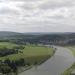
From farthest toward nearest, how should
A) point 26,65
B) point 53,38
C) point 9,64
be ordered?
point 53,38
point 26,65
point 9,64

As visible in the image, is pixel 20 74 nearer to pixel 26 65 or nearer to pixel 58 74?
pixel 58 74

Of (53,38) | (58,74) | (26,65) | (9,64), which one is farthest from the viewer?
(53,38)

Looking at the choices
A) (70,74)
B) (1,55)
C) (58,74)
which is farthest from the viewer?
(1,55)

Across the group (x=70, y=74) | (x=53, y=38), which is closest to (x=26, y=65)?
(x=70, y=74)

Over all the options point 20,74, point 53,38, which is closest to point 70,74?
point 20,74

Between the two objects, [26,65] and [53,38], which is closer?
[26,65]

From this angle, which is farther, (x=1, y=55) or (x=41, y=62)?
(x=1, y=55)

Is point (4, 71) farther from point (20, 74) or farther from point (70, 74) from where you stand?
point (70, 74)

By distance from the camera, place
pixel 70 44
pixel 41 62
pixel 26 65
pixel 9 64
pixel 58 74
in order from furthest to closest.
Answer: pixel 70 44
pixel 41 62
pixel 26 65
pixel 9 64
pixel 58 74
